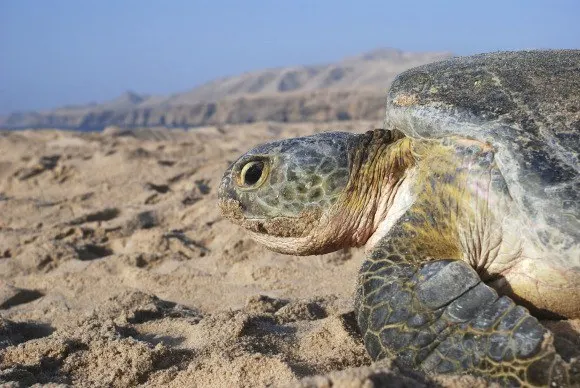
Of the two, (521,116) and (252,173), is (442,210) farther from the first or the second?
(252,173)

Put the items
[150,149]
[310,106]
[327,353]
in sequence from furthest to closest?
[310,106]
[150,149]
[327,353]

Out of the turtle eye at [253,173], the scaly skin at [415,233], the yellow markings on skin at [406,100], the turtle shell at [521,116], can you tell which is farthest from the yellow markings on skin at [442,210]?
the turtle eye at [253,173]

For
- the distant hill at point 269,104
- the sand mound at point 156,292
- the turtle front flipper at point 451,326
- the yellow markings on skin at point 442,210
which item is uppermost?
the yellow markings on skin at point 442,210

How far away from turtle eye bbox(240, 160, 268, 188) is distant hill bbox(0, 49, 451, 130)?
19068mm

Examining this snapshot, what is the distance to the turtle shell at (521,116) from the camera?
5.35 feet

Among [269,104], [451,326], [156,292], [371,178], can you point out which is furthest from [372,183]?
[269,104]

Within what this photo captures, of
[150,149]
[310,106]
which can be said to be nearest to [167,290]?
[150,149]

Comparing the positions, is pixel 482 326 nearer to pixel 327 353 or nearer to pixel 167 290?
pixel 327 353

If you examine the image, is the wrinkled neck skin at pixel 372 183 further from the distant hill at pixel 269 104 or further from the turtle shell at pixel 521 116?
the distant hill at pixel 269 104

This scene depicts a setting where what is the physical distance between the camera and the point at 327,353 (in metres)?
1.83

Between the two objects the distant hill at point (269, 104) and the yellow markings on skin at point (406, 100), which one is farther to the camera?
the distant hill at point (269, 104)

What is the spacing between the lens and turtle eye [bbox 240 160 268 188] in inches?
88.5

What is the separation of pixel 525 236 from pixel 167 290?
2.05m

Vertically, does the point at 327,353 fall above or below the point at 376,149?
below
